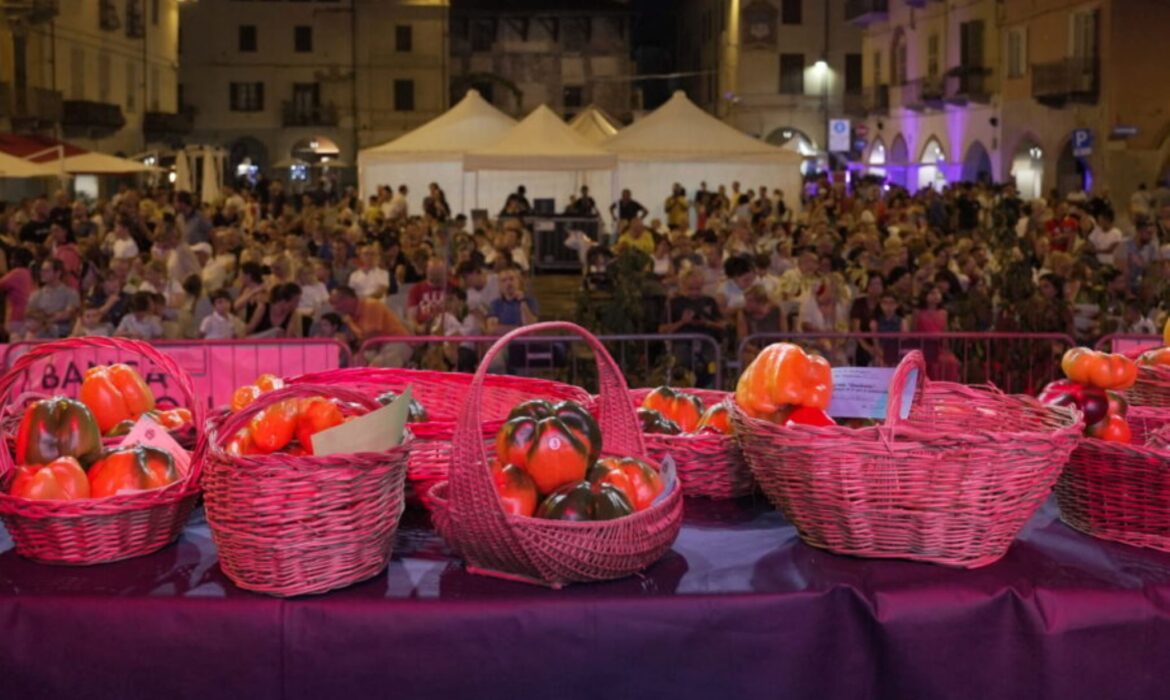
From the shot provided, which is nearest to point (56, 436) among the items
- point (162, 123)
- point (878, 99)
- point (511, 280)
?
point (511, 280)

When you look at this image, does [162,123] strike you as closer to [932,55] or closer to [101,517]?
[932,55]

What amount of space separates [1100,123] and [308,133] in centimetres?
3615

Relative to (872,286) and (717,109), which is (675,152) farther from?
(717,109)

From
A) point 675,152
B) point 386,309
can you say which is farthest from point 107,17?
point 386,309

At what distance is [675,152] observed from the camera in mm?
19531

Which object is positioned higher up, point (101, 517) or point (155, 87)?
point (155, 87)

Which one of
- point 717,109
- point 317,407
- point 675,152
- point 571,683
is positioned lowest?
point 571,683

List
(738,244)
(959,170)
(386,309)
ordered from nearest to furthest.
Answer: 1. (386,309)
2. (738,244)
3. (959,170)

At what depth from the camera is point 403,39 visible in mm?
60281

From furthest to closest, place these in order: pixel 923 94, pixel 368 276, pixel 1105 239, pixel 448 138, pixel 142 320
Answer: pixel 923 94 < pixel 448 138 < pixel 1105 239 < pixel 368 276 < pixel 142 320

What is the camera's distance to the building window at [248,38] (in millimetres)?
60750

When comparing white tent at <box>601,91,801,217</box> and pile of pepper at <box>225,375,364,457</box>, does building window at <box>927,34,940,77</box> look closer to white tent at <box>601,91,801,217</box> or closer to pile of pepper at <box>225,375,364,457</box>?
white tent at <box>601,91,801,217</box>

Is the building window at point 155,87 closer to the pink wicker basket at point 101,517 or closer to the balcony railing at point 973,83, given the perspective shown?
the balcony railing at point 973,83

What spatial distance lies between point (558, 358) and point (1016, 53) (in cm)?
2976
